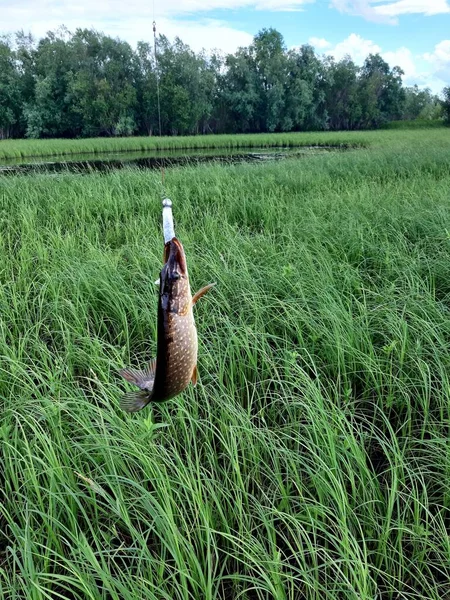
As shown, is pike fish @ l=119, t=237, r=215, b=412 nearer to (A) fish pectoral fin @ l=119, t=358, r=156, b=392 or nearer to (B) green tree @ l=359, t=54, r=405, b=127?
(A) fish pectoral fin @ l=119, t=358, r=156, b=392

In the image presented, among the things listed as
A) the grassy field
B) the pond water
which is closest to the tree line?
the pond water

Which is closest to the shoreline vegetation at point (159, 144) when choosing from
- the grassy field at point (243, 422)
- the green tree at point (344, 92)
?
the grassy field at point (243, 422)

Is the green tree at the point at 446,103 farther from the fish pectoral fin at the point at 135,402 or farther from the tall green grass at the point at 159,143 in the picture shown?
the fish pectoral fin at the point at 135,402

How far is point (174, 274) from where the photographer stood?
602 millimetres

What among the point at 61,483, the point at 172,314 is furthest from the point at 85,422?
the point at 172,314

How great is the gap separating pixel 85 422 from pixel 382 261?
2748 millimetres

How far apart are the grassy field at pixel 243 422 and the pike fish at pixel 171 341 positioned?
1.03m

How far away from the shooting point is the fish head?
1.93 feet

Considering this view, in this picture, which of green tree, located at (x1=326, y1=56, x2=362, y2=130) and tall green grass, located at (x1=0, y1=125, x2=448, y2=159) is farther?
green tree, located at (x1=326, y1=56, x2=362, y2=130)

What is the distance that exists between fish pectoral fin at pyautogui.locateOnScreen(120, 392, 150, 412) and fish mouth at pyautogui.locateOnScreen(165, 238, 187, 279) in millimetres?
175

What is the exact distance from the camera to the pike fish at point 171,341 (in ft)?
1.99

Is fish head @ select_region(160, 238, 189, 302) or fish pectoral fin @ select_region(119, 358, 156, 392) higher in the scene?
fish head @ select_region(160, 238, 189, 302)

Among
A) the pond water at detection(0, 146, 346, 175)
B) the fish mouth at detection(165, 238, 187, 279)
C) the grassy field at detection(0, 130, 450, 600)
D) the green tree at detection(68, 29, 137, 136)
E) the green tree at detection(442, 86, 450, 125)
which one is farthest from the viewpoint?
the green tree at detection(442, 86, 450, 125)

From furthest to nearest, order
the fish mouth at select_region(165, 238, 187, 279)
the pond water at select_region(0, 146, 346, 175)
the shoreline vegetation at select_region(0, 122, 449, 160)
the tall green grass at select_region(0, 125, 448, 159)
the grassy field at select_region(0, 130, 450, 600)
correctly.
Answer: the shoreline vegetation at select_region(0, 122, 449, 160), the tall green grass at select_region(0, 125, 448, 159), the pond water at select_region(0, 146, 346, 175), the grassy field at select_region(0, 130, 450, 600), the fish mouth at select_region(165, 238, 187, 279)
